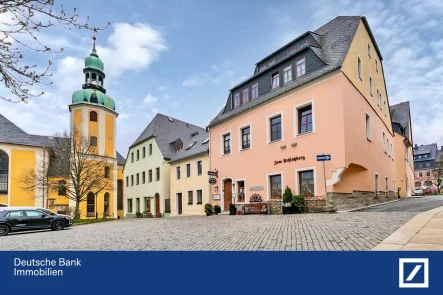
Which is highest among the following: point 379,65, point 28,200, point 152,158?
point 379,65

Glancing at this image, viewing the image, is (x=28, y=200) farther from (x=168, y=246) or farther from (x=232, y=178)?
(x=168, y=246)

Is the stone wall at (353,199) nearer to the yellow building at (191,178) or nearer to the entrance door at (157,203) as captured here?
the yellow building at (191,178)

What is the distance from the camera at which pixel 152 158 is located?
39625mm

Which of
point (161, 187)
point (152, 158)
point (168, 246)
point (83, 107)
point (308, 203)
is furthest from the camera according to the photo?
point (83, 107)

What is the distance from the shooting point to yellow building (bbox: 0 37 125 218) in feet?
116

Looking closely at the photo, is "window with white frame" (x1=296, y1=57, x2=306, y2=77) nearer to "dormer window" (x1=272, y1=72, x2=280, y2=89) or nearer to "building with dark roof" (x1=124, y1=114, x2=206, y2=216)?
"dormer window" (x1=272, y1=72, x2=280, y2=89)

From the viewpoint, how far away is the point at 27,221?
18.2 metres

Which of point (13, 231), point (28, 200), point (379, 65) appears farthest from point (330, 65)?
point (28, 200)

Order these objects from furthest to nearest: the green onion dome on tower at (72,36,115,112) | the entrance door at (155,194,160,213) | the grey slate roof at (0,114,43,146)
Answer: the green onion dome on tower at (72,36,115,112) < the grey slate roof at (0,114,43,146) < the entrance door at (155,194,160,213)

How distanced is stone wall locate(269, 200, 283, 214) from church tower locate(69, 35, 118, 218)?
32139mm

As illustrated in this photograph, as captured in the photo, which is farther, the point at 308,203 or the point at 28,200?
the point at 28,200

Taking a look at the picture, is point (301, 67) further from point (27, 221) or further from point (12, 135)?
point (12, 135)

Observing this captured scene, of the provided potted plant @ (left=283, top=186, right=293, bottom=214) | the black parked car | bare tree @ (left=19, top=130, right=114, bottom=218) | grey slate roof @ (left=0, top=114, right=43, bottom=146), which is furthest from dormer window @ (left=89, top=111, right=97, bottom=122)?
potted plant @ (left=283, top=186, right=293, bottom=214)

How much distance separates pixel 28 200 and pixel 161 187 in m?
17.8
